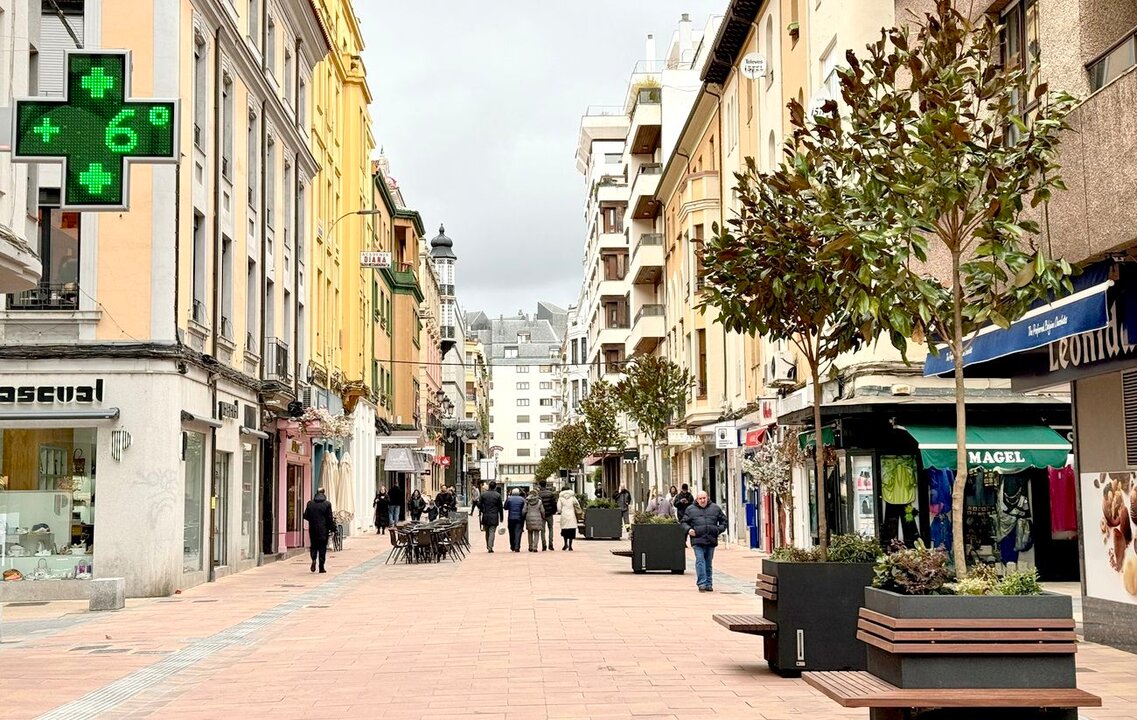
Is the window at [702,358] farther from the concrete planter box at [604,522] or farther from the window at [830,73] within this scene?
the window at [830,73]

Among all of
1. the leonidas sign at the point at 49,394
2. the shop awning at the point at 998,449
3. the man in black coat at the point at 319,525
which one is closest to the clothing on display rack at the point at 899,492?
the shop awning at the point at 998,449

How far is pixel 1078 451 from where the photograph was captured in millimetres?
14602

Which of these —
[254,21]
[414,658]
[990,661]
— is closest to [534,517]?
[254,21]

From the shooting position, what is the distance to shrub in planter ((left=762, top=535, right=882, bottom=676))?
457 inches

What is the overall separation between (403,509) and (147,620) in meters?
44.7

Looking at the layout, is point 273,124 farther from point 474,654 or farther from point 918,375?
point 474,654

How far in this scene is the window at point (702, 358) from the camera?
44.7 metres

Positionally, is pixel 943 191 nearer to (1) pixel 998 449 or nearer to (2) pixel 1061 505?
(1) pixel 998 449

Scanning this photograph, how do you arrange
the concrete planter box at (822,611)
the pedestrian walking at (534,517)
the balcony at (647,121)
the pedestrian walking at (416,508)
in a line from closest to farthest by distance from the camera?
the concrete planter box at (822,611)
the pedestrian walking at (534,517)
the pedestrian walking at (416,508)
the balcony at (647,121)

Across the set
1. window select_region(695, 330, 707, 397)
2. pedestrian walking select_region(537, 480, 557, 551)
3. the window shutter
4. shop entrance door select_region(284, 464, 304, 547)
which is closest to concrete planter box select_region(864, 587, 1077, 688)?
the window shutter

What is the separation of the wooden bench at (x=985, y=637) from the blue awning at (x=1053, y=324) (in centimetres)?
415

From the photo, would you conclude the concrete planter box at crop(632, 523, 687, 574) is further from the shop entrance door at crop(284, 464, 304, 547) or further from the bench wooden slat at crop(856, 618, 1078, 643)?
the bench wooden slat at crop(856, 618, 1078, 643)

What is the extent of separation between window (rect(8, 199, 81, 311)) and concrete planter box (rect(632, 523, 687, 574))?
37.2 feet

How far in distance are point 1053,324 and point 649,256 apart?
4475 cm
